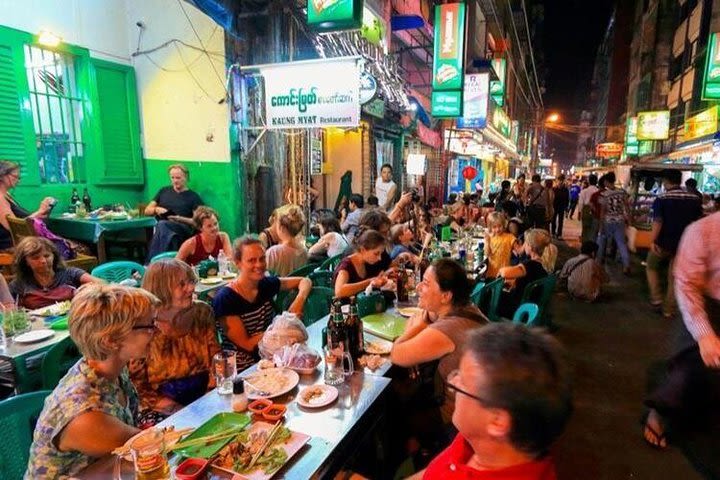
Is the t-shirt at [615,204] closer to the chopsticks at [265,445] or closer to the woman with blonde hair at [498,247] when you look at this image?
the woman with blonde hair at [498,247]

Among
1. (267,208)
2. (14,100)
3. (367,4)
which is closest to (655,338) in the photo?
(267,208)

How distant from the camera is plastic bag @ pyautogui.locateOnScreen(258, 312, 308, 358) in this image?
2.69 meters

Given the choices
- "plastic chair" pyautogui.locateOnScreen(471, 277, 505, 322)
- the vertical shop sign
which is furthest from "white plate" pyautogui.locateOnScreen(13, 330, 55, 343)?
the vertical shop sign

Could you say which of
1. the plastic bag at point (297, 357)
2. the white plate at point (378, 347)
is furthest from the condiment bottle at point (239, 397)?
the white plate at point (378, 347)

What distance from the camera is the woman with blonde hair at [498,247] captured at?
608 cm

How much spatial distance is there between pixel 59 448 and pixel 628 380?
17.1ft

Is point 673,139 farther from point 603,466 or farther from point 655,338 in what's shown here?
Answer: point 603,466

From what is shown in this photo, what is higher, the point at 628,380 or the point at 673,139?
the point at 673,139

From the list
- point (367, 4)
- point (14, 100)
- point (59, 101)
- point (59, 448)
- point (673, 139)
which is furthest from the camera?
point (673, 139)

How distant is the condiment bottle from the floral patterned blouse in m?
0.63

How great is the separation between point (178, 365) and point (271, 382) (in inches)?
28.7

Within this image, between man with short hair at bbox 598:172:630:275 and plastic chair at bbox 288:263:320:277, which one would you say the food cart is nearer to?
man with short hair at bbox 598:172:630:275

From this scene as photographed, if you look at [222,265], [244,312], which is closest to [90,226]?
[222,265]

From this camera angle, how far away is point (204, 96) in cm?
754
